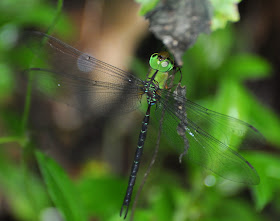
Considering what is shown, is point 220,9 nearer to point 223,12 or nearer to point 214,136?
point 223,12

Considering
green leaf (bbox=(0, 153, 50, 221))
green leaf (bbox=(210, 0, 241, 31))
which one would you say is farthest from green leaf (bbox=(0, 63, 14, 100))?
green leaf (bbox=(210, 0, 241, 31))

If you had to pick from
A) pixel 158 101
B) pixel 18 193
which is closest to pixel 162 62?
pixel 158 101

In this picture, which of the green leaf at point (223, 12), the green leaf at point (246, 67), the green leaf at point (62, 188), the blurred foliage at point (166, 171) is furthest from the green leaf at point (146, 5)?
the green leaf at point (246, 67)

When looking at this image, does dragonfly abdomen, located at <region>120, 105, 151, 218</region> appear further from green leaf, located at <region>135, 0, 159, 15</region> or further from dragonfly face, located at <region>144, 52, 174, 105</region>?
green leaf, located at <region>135, 0, 159, 15</region>

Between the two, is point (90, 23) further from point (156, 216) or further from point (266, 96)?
point (156, 216)

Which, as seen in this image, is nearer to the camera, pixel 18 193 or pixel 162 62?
pixel 162 62

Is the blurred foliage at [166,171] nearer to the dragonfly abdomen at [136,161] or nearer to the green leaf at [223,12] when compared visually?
the dragonfly abdomen at [136,161]
